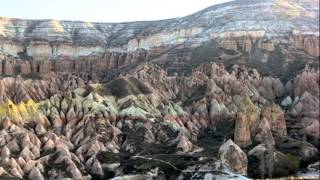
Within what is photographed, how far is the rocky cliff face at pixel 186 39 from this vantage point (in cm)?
8012

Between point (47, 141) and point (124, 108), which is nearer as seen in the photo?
point (47, 141)

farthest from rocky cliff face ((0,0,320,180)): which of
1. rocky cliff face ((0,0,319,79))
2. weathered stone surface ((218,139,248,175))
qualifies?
rocky cliff face ((0,0,319,79))

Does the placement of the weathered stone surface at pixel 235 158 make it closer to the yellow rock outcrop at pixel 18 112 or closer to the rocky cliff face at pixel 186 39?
the yellow rock outcrop at pixel 18 112

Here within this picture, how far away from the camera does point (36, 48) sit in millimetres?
99938

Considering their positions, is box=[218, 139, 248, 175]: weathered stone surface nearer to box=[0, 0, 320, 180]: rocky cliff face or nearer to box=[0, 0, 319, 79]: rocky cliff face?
box=[0, 0, 320, 180]: rocky cliff face

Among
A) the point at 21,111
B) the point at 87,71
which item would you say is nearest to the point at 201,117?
the point at 21,111

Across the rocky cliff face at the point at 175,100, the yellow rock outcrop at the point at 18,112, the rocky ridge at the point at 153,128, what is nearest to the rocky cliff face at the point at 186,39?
the rocky cliff face at the point at 175,100

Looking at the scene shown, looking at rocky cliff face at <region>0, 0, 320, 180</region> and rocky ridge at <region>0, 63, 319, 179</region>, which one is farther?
rocky cliff face at <region>0, 0, 320, 180</region>

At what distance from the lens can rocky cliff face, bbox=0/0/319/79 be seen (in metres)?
80.1

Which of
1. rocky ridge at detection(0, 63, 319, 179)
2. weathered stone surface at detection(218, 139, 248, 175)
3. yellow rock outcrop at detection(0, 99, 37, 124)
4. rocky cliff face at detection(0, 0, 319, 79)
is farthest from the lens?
rocky cliff face at detection(0, 0, 319, 79)

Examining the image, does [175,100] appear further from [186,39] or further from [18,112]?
[186,39]

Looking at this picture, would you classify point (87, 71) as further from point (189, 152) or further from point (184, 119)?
point (189, 152)

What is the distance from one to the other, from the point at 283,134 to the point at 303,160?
5.43 m

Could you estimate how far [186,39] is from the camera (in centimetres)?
9231
